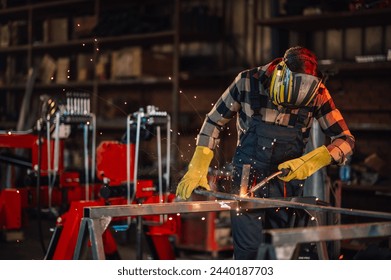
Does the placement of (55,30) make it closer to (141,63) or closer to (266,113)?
(141,63)

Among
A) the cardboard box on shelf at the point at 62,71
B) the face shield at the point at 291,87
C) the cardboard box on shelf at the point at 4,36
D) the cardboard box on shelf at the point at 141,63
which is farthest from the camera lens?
the cardboard box on shelf at the point at 4,36

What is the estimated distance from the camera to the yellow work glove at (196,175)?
3.46m

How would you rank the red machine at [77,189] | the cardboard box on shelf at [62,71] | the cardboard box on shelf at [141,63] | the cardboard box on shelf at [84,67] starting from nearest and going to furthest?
the red machine at [77,189] < the cardboard box on shelf at [141,63] < the cardboard box on shelf at [84,67] < the cardboard box on shelf at [62,71]

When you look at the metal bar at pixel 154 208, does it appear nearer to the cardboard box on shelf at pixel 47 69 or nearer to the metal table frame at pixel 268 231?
the metal table frame at pixel 268 231

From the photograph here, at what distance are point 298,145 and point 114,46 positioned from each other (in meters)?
4.46

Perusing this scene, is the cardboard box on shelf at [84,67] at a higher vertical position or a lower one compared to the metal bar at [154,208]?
higher

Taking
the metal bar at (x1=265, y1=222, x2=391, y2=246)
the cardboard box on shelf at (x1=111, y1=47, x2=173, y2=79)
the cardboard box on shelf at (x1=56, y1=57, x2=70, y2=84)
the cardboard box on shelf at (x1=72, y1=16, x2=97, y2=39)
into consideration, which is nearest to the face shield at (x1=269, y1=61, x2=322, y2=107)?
the metal bar at (x1=265, y1=222, x2=391, y2=246)

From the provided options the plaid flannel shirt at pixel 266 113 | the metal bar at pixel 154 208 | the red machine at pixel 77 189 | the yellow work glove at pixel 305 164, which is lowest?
the red machine at pixel 77 189

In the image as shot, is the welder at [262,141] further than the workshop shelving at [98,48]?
No

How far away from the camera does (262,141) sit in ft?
11.6

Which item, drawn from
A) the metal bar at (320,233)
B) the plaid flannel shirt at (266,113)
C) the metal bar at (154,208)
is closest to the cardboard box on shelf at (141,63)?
the plaid flannel shirt at (266,113)

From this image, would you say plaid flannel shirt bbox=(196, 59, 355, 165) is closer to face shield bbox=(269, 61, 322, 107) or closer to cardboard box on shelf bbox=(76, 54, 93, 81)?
face shield bbox=(269, 61, 322, 107)

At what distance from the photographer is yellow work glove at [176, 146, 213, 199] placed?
11.3 ft
